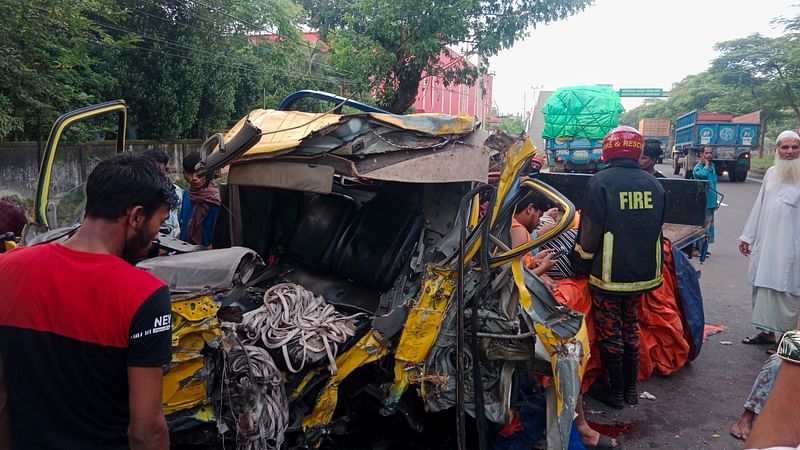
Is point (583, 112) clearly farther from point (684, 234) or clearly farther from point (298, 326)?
point (298, 326)

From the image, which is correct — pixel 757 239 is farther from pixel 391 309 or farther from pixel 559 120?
pixel 559 120

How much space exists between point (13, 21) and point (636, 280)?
8576 mm

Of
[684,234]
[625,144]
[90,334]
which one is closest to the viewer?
[90,334]

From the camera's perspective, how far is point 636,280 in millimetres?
3904

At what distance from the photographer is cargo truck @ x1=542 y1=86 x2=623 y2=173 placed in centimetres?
1409

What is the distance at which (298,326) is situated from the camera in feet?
9.96

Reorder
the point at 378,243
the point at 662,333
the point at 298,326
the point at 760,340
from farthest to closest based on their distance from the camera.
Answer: the point at 760,340 → the point at 662,333 → the point at 378,243 → the point at 298,326

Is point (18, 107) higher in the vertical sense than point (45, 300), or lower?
higher

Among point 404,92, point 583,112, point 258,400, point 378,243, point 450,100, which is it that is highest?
point 450,100

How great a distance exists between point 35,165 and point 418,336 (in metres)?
9.19

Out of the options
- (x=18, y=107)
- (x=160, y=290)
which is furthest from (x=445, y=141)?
(x=18, y=107)

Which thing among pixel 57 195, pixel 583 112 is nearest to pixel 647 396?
pixel 57 195

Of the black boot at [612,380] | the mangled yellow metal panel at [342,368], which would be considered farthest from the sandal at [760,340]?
the mangled yellow metal panel at [342,368]

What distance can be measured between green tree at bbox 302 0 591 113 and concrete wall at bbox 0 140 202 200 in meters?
7.92
